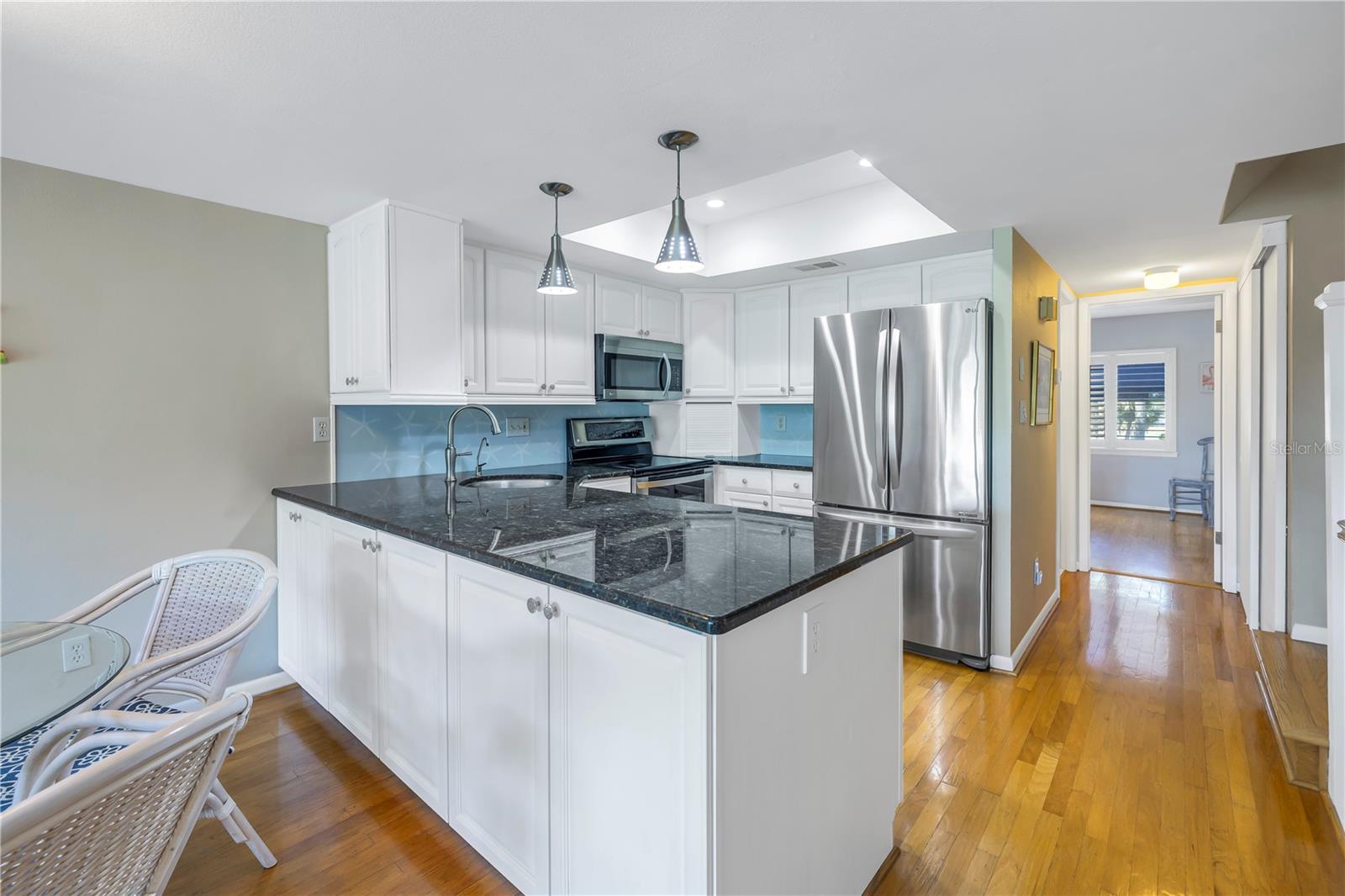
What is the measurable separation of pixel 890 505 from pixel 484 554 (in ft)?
7.48

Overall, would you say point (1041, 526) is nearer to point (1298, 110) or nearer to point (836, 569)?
point (1298, 110)

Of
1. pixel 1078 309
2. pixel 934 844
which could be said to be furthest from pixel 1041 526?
pixel 934 844

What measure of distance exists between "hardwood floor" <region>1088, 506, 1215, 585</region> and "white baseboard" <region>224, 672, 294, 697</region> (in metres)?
5.58

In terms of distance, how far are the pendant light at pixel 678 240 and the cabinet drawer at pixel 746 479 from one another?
2.24 meters

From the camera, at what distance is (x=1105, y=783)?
2.10 meters

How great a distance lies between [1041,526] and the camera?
3.62 meters

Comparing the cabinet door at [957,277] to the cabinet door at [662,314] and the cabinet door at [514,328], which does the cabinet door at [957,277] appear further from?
the cabinet door at [514,328]

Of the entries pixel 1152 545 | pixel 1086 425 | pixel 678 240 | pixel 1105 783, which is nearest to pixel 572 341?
pixel 678 240

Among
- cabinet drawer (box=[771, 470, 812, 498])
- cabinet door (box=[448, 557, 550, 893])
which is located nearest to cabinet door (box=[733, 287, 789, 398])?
cabinet drawer (box=[771, 470, 812, 498])

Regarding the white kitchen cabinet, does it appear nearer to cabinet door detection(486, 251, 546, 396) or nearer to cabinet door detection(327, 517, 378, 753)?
cabinet door detection(486, 251, 546, 396)

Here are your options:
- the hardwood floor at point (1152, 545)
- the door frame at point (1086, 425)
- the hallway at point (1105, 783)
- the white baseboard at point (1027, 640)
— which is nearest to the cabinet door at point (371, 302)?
the hallway at point (1105, 783)

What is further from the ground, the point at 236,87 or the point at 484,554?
the point at 236,87

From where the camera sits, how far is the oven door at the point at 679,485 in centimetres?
369

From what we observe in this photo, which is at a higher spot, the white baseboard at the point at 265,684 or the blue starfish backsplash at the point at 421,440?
the blue starfish backsplash at the point at 421,440
